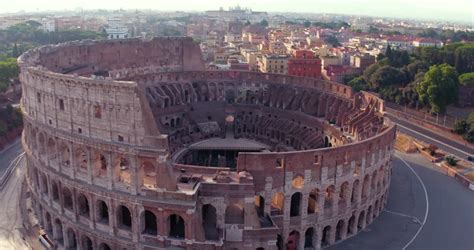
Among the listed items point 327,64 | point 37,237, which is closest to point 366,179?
point 37,237

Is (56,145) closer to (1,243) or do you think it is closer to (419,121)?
(1,243)

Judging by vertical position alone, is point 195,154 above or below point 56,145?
below

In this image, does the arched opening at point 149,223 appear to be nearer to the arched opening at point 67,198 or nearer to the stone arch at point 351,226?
the arched opening at point 67,198

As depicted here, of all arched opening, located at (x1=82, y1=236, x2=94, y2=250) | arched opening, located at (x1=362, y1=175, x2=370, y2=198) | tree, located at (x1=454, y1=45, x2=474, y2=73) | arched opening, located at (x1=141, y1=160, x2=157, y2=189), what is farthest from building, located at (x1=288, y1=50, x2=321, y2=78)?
arched opening, located at (x1=82, y1=236, x2=94, y2=250)

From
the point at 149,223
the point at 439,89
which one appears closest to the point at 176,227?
the point at 149,223

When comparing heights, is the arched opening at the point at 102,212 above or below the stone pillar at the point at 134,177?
below

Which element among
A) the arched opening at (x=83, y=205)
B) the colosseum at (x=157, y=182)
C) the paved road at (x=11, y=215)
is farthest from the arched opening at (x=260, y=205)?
the paved road at (x=11, y=215)

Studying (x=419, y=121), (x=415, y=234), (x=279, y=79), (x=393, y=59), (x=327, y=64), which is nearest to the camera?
(x=415, y=234)
